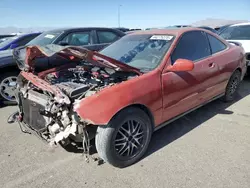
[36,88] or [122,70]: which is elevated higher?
[122,70]

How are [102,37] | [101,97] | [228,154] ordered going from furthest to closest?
[102,37] < [228,154] < [101,97]

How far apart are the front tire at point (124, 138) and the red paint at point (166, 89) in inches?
5.0

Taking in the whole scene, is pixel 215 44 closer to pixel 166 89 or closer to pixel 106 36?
pixel 166 89

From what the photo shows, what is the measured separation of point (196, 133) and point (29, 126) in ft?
8.00

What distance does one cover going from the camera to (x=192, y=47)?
140 inches

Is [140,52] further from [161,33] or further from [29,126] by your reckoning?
[29,126]

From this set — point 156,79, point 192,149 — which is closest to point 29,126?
point 156,79

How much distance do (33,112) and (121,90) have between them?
1181 millimetres

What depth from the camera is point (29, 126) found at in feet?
9.84

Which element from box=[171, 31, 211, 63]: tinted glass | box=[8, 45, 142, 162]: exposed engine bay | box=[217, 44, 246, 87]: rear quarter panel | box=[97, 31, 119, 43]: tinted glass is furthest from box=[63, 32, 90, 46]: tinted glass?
box=[217, 44, 246, 87]: rear quarter panel

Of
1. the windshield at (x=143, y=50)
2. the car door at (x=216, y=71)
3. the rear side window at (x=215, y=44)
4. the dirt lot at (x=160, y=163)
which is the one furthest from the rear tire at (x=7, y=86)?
the rear side window at (x=215, y=44)

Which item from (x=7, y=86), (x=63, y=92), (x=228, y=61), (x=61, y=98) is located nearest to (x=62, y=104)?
(x=61, y=98)

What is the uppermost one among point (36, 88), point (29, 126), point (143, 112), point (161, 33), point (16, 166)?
point (161, 33)

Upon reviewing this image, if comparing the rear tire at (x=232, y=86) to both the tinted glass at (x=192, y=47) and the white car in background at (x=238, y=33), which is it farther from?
the white car in background at (x=238, y=33)
